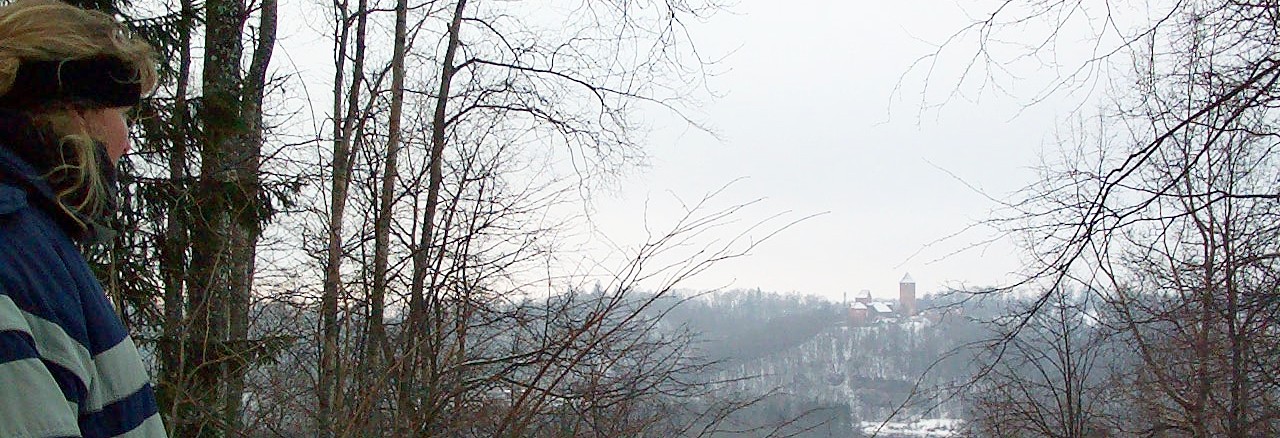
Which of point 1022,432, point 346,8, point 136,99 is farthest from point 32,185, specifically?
point 1022,432

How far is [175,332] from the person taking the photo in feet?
16.6

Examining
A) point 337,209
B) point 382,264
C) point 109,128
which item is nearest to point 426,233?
point 337,209

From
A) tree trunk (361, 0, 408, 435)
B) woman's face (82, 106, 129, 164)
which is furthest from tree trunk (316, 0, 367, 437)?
woman's face (82, 106, 129, 164)

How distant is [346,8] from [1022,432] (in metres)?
8.58

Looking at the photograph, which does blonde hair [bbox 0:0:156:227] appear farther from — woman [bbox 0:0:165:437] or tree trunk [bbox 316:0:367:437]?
tree trunk [bbox 316:0:367:437]

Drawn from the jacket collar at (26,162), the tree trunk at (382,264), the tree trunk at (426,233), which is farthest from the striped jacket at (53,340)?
the tree trunk at (426,233)

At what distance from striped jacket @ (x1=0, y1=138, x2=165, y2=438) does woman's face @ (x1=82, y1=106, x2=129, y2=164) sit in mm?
118

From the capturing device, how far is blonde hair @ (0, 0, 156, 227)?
43.8 inches

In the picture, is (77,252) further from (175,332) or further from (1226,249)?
(1226,249)

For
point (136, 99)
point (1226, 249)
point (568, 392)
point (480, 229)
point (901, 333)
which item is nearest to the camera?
point (136, 99)

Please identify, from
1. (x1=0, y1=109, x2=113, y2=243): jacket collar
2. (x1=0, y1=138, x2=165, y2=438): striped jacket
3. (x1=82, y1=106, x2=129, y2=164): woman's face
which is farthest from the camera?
(x1=82, y1=106, x2=129, y2=164): woman's face

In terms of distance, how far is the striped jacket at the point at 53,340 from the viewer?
37.4 inches

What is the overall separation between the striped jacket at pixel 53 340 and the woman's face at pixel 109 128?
118 millimetres

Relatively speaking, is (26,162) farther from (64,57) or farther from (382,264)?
(382,264)
